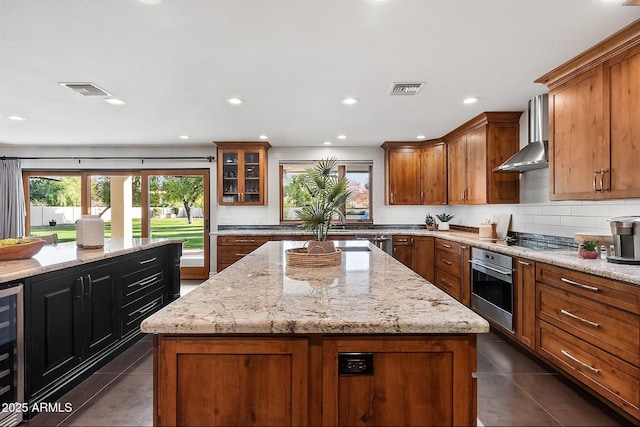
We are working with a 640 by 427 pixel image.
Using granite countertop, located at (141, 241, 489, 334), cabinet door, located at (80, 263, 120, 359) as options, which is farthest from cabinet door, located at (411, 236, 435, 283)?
cabinet door, located at (80, 263, 120, 359)

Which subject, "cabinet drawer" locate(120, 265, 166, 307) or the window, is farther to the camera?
the window

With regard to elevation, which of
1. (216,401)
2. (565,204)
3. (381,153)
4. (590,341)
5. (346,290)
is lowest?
(590,341)

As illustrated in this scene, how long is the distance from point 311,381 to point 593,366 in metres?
2.11

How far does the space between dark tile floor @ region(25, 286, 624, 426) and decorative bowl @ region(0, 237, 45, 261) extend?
3.35 feet

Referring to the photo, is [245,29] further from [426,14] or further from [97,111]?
[97,111]

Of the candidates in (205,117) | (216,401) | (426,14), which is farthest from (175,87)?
(216,401)

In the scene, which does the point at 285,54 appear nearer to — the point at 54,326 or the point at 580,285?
the point at 54,326

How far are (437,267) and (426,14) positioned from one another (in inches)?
149

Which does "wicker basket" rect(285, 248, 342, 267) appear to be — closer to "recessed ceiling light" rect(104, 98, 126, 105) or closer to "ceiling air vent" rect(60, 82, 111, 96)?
"ceiling air vent" rect(60, 82, 111, 96)

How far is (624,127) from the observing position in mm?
2295

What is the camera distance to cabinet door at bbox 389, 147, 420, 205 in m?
5.83

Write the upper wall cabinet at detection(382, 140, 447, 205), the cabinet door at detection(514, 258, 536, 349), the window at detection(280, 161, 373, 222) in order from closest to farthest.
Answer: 1. the cabinet door at detection(514, 258, 536, 349)
2. the upper wall cabinet at detection(382, 140, 447, 205)
3. the window at detection(280, 161, 373, 222)

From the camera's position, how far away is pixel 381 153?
622 centimetres

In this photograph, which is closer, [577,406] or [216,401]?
[216,401]
